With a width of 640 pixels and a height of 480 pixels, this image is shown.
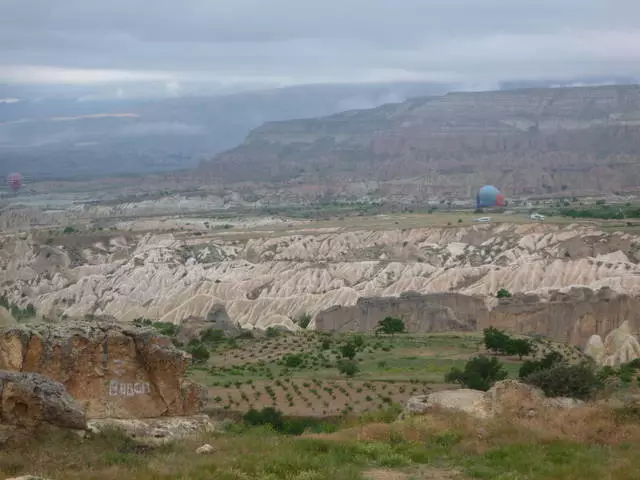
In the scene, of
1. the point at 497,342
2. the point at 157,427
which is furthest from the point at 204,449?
the point at 497,342

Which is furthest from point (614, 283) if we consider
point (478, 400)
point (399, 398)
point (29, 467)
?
point (29, 467)

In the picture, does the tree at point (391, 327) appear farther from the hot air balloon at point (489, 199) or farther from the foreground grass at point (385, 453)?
the hot air balloon at point (489, 199)

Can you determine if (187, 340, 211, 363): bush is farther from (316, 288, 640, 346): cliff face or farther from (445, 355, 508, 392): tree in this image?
(316, 288, 640, 346): cliff face

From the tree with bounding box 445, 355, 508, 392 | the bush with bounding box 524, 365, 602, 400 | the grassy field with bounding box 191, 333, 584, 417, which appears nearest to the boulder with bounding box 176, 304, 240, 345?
the grassy field with bounding box 191, 333, 584, 417

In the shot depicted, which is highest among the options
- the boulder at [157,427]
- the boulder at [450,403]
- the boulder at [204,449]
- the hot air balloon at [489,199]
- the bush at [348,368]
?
the boulder at [204,449]

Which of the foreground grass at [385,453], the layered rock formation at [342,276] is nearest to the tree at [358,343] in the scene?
the layered rock formation at [342,276]

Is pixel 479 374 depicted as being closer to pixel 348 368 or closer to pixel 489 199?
pixel 348 368
